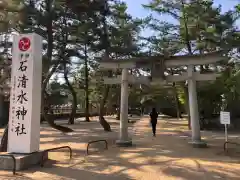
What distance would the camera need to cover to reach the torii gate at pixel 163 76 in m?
13.3

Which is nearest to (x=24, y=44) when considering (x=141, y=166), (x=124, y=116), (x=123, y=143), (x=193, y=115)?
(x=141, y=166)

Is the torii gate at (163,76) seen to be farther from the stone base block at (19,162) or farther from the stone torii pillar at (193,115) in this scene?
the stone base block at (19,162)

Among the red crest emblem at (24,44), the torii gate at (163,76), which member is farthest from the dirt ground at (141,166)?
the red crest emblem at (24,44)

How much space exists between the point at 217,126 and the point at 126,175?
57.0ft

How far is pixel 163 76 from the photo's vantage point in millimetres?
13859

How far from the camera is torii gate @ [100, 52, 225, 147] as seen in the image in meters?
13.3

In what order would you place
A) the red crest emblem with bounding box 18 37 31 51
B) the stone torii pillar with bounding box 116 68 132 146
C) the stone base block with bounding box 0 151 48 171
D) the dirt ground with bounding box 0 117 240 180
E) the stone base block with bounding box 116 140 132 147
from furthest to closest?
the stone torii pillar with bounding box 116 68 132 146 < the stone base block with bounding box 116 140 132 147 < the red crest emblem with bounding box 18 37 31 51 < the stone base block with bounding box 0 151 48 171 < the dirt ground with bounding box 0 117 240 180

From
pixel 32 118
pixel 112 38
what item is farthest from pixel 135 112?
pixel 32 118

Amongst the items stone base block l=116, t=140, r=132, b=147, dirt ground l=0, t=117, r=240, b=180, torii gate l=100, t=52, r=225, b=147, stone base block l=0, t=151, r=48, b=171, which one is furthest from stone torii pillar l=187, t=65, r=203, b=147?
stone base block l=0, t=151, r=48, b=171

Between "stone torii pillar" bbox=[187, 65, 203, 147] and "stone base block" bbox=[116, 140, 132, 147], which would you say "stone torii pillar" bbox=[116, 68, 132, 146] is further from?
"stone torii pillar" bbox=[187, 65, 203, 147]

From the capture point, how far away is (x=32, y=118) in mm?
8773

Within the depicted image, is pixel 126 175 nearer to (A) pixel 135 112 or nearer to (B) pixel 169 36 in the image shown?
(B) pixel 169 36

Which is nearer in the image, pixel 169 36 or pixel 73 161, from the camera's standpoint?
pixel 73 161

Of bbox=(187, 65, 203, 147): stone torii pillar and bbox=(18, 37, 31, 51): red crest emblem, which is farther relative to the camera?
bbox=(187, 65, 203, 147): stone torii pillar
